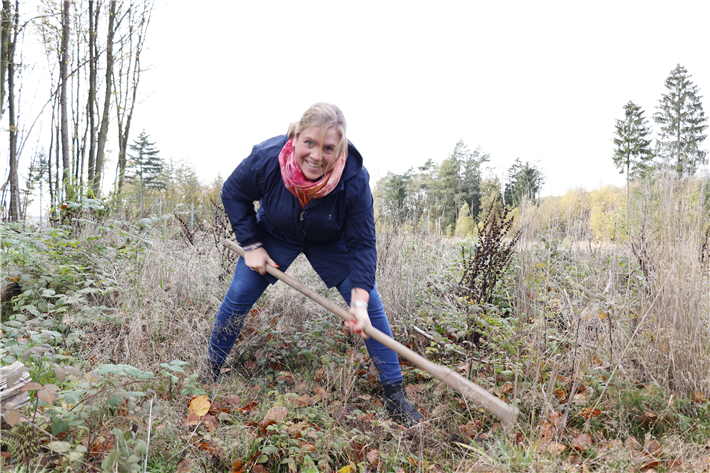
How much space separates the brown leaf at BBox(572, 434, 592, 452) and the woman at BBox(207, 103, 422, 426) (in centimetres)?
77

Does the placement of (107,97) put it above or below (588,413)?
above

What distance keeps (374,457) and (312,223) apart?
1.19 meters

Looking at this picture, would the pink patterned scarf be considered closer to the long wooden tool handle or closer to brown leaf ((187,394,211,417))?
the long wooden tool handle

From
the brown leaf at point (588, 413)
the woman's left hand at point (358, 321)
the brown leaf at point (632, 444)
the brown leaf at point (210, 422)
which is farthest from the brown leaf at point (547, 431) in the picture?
the brown leaf at point (210, 422)

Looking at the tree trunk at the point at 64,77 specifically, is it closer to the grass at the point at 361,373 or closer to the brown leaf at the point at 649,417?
the grass at the point at 361,373

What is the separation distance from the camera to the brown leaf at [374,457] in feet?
6.08

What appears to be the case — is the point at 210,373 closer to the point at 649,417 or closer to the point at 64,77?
the point at 649,417

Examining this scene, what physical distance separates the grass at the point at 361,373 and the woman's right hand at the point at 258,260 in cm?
66

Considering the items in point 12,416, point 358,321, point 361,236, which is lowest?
point 12,416

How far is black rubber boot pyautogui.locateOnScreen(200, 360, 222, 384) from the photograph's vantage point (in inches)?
96.9

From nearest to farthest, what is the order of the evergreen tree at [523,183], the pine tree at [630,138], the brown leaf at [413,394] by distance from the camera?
the brown leaf at [413,394] → the evergreen tree at [523,183] → the pine tree at [630,138]

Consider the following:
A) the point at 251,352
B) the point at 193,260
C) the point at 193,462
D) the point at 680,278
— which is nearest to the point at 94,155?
the point at 193,260

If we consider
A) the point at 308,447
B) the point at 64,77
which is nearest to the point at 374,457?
the point at 308,447

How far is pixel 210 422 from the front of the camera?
1912 millimetres
